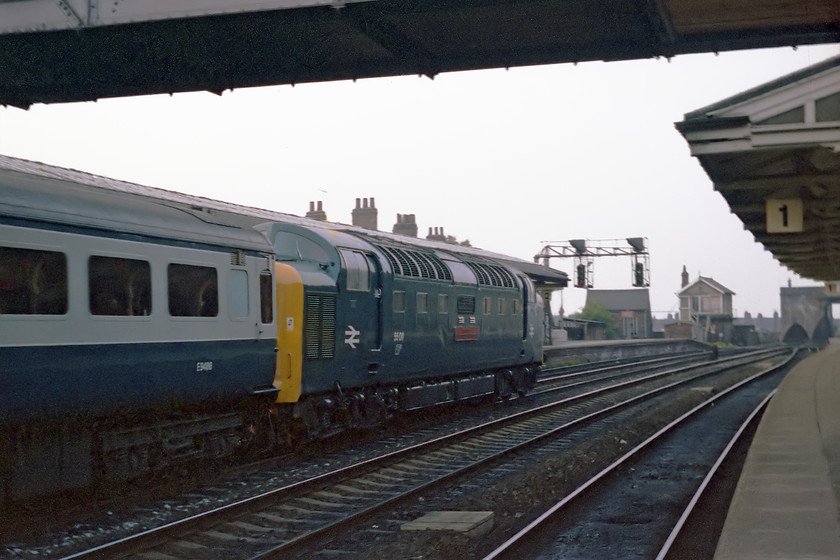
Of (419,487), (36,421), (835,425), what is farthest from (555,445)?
(36,421)

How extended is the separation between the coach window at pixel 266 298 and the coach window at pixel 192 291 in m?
1.15

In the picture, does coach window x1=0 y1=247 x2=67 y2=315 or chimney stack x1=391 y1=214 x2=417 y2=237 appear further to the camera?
chimney stack x1=391 y1=214 x2=417 y2=237

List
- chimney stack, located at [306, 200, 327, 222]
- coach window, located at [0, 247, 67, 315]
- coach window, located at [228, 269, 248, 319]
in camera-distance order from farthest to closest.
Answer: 1. chimney stack, located at [306, 200, 327, 222]
2. coach window, located at [228, 269, 248, 319]
3. coach window, located at [0, 247, 67, 315]

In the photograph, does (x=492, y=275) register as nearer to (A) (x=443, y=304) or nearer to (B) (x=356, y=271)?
(A) (x=443, y=304)

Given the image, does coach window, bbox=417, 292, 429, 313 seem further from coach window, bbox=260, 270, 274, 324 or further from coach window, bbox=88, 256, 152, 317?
coach window, bbox=88, 256, 152, 317

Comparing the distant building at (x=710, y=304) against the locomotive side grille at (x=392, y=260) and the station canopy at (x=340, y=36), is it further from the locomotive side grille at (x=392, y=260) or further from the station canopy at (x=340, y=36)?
the station canopy at (x=340, y=36)

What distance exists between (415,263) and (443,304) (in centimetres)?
140

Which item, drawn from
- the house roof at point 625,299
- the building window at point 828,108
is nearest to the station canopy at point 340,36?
the building window at point 828,108

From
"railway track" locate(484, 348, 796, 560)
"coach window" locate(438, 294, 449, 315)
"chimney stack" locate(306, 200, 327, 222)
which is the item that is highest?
"chimney stack" locate(306, 200, 327, 222)

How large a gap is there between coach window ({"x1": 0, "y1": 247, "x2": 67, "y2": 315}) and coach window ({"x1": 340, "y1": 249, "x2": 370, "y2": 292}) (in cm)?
642

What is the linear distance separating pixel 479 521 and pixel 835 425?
12.0 metres

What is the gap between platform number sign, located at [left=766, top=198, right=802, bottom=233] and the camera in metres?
17.2

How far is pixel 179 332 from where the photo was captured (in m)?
11.2

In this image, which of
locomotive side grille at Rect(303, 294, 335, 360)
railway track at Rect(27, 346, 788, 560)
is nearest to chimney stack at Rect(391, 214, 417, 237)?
railway track at Rect(27, 346, 788, 560)
